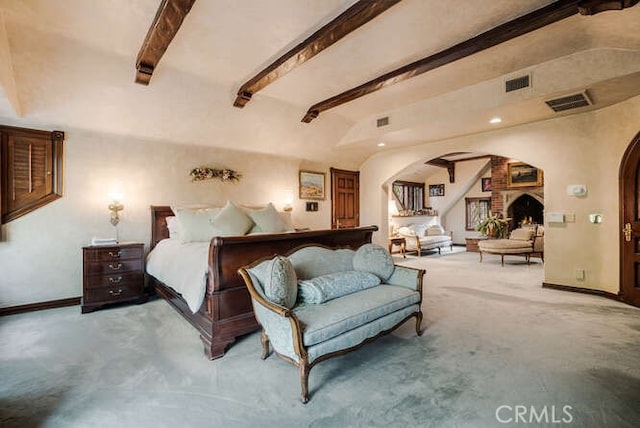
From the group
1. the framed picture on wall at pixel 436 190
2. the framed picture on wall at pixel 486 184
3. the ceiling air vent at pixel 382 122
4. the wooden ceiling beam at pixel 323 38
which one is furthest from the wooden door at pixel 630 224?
the framed picture on wall at pixel 436 190

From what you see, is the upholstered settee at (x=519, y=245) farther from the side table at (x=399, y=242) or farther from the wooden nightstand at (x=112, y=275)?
the wooden nightstand at (x=112, y=275)

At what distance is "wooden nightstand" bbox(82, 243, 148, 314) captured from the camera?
3.66 meters

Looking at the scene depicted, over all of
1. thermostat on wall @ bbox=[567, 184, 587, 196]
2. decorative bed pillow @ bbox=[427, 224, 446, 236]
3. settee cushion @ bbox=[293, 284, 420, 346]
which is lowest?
settee cushion @ bbox=[293, 284, 420, 346]

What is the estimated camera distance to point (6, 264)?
3.63 metres

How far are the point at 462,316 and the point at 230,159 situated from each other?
452 centimetres

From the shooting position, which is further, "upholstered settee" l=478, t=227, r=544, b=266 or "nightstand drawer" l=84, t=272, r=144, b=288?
"upholstered settee" l=478, t=227, r=544, b=266

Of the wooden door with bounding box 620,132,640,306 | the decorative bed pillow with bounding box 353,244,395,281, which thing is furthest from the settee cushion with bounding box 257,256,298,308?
the wooden door with bounding box 620,132,640,306

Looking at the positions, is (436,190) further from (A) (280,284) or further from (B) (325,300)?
(A) (280,284)

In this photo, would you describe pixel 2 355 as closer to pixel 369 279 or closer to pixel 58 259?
pixel 58 259

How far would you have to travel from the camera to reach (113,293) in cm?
381

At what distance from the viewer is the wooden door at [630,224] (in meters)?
3.68

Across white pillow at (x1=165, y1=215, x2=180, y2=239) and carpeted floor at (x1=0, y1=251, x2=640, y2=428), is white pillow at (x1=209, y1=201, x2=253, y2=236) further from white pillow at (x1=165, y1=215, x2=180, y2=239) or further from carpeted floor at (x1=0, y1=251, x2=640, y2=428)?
carpeted floor at (x1=0, y1=251, x2=640, y2=428)

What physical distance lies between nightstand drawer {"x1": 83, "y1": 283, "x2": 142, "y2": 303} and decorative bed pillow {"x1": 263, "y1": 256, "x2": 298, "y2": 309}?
2.72m

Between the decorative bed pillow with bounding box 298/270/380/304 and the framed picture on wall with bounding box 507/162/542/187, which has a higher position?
the framed picture on wall with bounding box 507/162/542/187
